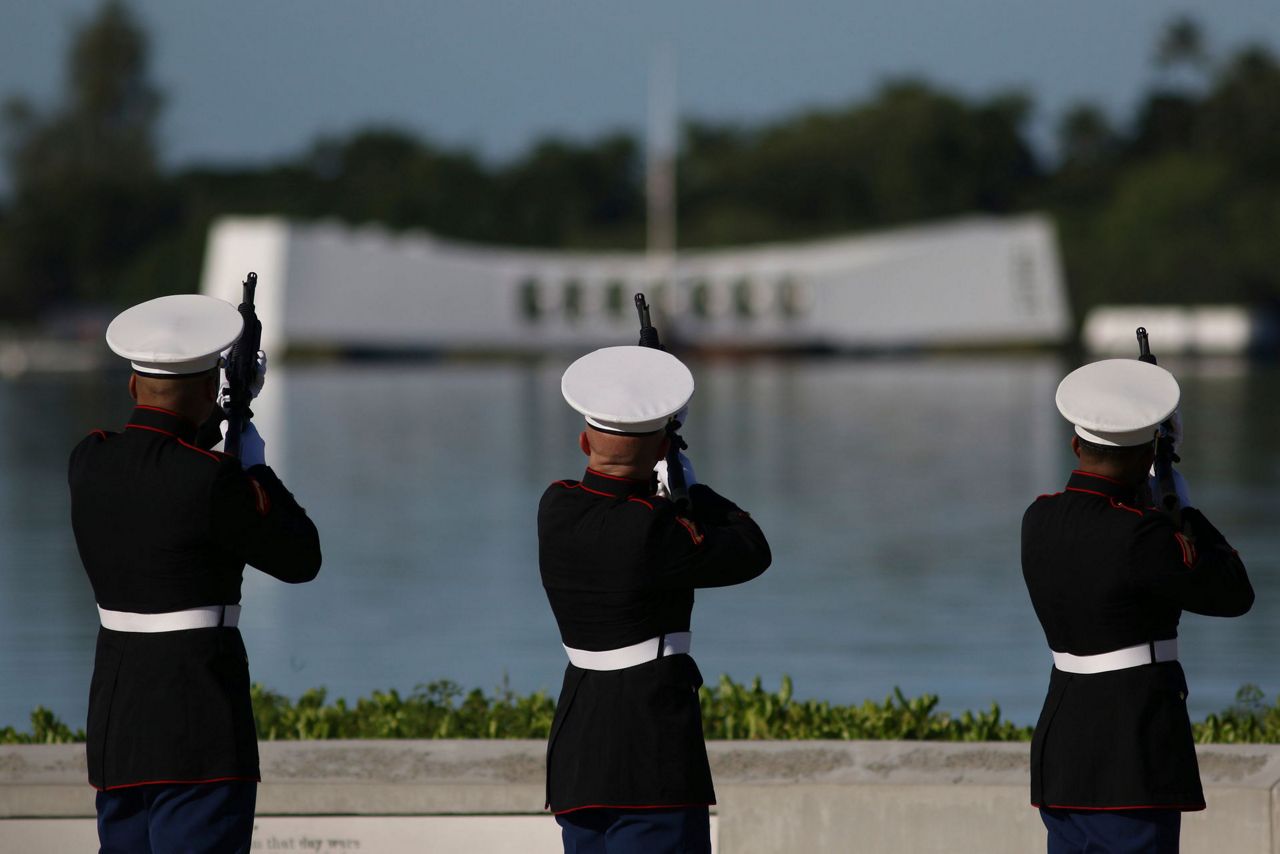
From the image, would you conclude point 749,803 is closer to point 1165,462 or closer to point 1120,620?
point 1120,620

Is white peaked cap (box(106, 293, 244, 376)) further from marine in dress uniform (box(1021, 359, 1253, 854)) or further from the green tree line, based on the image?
the green tree line

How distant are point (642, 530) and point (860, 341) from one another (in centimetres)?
7603

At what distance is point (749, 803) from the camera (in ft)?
14.9

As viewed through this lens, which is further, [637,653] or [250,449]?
[250,449]

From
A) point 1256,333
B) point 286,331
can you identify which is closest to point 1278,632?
point 286,331

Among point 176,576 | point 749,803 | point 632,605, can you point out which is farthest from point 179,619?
point 749,803

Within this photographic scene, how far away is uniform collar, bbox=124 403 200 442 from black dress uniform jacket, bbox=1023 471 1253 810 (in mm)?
1564

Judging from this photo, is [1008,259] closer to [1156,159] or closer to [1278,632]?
[1156,159]

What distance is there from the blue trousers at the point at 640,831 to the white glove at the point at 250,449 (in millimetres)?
857

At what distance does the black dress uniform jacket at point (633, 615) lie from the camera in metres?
3.60

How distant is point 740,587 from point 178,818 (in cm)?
847

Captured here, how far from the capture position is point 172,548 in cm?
369

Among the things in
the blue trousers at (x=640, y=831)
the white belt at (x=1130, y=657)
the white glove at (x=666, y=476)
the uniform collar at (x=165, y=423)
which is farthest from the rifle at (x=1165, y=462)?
the uniform collar at (x=165, y=423)

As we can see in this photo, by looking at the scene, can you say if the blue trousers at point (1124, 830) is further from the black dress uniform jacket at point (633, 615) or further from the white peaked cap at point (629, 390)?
the white peaked cap at point (629, 390)
